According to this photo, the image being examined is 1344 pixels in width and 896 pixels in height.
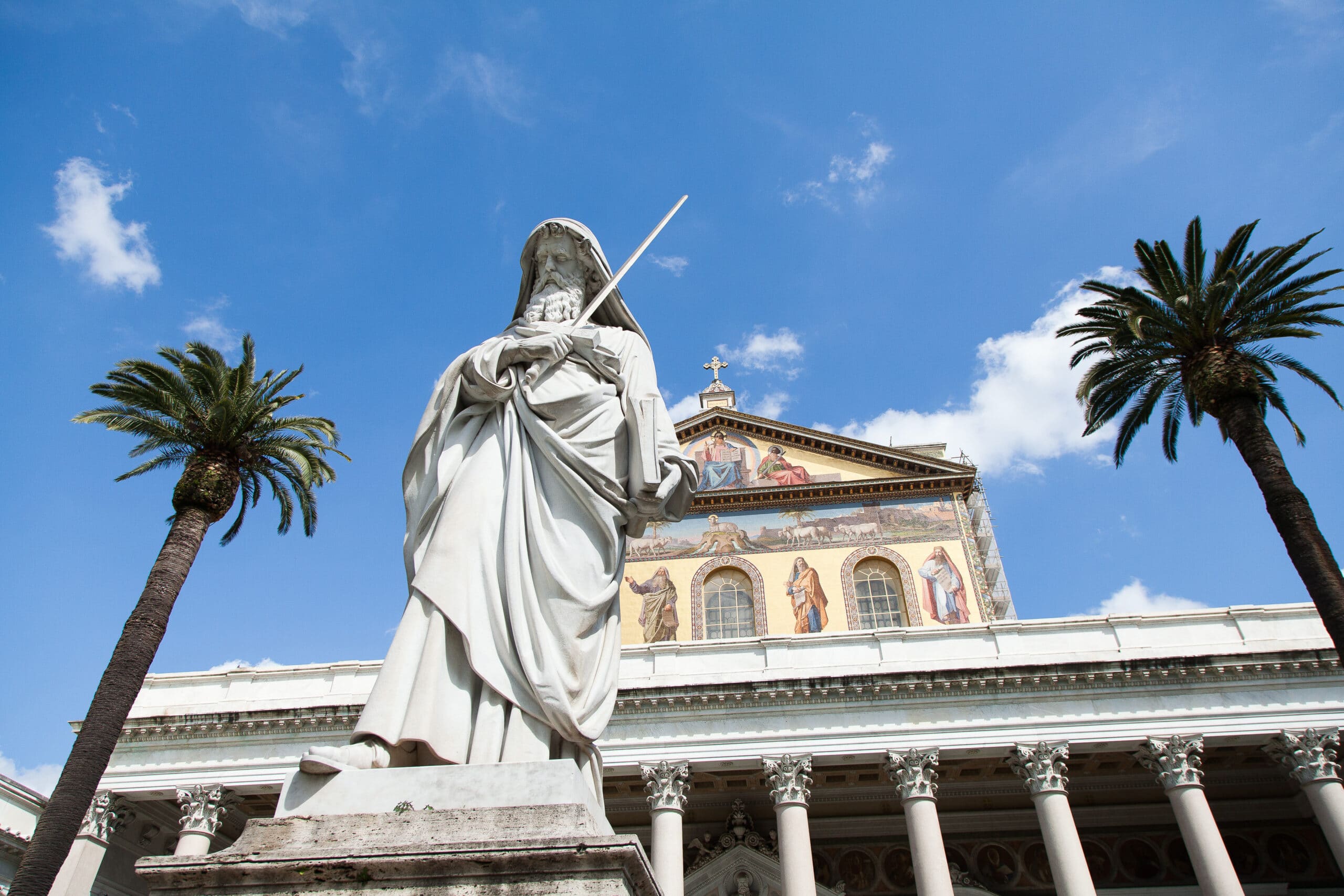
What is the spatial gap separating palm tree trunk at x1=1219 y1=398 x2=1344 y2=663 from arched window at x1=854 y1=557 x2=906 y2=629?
37.2 feet

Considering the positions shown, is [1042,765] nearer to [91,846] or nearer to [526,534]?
[526,534]

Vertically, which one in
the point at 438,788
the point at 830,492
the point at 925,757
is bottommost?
the point at 438,788

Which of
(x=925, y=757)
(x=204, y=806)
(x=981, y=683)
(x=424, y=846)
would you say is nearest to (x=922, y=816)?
(x=925, y=757)

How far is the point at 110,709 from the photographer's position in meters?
14.4

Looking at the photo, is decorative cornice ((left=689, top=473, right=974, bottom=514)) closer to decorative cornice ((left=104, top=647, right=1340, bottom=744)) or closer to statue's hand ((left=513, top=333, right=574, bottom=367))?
decorative cornice ((left=104, top=647, right=1340, bottom=744))

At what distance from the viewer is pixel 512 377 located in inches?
142

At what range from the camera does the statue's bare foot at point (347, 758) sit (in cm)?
246

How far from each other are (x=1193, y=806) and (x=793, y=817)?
7351mm

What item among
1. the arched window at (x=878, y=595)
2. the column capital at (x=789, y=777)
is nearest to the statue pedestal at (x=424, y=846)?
the column capital at (x=789, y=777)

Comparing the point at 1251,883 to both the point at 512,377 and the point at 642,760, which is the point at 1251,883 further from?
the point at 512,377

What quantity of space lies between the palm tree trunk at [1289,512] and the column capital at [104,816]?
22.9 meters

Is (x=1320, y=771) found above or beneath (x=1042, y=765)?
beneath

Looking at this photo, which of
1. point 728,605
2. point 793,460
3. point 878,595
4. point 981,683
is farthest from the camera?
point 793,460

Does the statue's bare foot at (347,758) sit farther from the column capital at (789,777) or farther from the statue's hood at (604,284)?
the column capital at (789,777)
